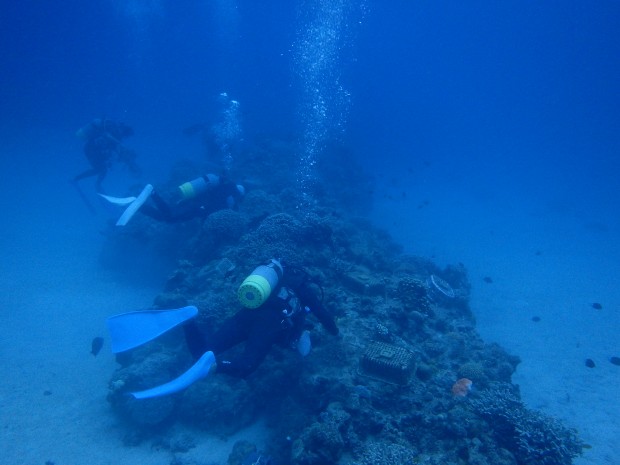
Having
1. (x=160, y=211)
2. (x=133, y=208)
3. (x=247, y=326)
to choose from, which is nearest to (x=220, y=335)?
(x=247, y=326)

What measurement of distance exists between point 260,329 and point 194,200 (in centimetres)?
671

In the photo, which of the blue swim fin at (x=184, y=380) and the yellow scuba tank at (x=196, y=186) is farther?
the yellow scuba tank at (x=196, y=186)

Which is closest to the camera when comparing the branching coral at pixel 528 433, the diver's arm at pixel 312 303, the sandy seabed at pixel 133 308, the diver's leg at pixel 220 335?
the branching coral at pixel 528 433

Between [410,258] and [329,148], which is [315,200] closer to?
[410,258]

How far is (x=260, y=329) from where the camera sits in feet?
18.5

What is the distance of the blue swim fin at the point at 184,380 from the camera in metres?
4.67

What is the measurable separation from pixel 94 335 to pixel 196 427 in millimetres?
5632

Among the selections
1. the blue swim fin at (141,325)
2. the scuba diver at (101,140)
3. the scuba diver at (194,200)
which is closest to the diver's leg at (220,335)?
the blue swim fin at (141,325)

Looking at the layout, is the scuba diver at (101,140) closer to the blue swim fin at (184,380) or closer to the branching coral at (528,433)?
the blue swim fin at (184,380)

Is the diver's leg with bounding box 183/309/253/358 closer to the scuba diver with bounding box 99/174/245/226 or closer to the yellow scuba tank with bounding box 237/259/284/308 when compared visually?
the yellow scuba tank with bounding box 237/259/284/308

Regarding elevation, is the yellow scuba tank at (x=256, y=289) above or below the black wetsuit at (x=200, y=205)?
below

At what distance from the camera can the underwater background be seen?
9.86 m

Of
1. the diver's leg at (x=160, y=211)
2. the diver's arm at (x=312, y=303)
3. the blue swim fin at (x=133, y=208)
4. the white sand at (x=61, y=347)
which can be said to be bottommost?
the white sand at (x=61, y=347)

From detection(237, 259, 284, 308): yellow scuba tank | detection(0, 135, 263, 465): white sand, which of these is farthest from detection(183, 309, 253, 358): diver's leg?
detection(0, 135, 263, 465): white sand
